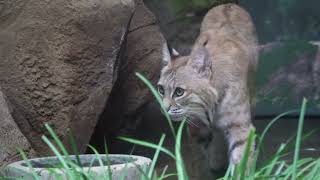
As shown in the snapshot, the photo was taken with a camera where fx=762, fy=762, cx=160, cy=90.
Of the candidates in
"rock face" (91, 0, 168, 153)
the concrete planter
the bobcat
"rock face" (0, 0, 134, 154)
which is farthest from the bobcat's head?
the concrete planter

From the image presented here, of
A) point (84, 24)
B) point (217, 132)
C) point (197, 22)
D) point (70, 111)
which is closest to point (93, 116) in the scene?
point (70, 111)

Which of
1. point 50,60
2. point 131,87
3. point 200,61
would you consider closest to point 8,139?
point 50,60

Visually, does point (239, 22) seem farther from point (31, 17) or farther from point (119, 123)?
point (31, 17)

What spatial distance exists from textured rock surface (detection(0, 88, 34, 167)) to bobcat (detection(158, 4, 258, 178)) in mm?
1241

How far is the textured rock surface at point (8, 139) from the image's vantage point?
4.61 m

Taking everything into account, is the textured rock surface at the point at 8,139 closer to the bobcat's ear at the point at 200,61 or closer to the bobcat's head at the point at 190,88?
the bobcat's head at the point at 190,88

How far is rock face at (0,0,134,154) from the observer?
5.27m

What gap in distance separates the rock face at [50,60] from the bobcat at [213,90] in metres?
0.65

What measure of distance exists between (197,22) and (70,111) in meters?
2.65

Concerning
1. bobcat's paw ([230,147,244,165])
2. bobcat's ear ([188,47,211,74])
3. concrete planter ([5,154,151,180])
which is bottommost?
bobcat's paw ([230,147,244,165])

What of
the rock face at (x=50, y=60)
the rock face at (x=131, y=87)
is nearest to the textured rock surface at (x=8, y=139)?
the rock face at (x=50, y=60)

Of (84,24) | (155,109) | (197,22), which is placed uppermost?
(84,24)

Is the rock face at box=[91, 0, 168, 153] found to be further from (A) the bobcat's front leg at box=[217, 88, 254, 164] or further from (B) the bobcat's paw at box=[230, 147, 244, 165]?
(B) the bobcat's paw at box=[230, 147, 244, 165]

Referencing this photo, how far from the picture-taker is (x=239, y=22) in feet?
21.8
